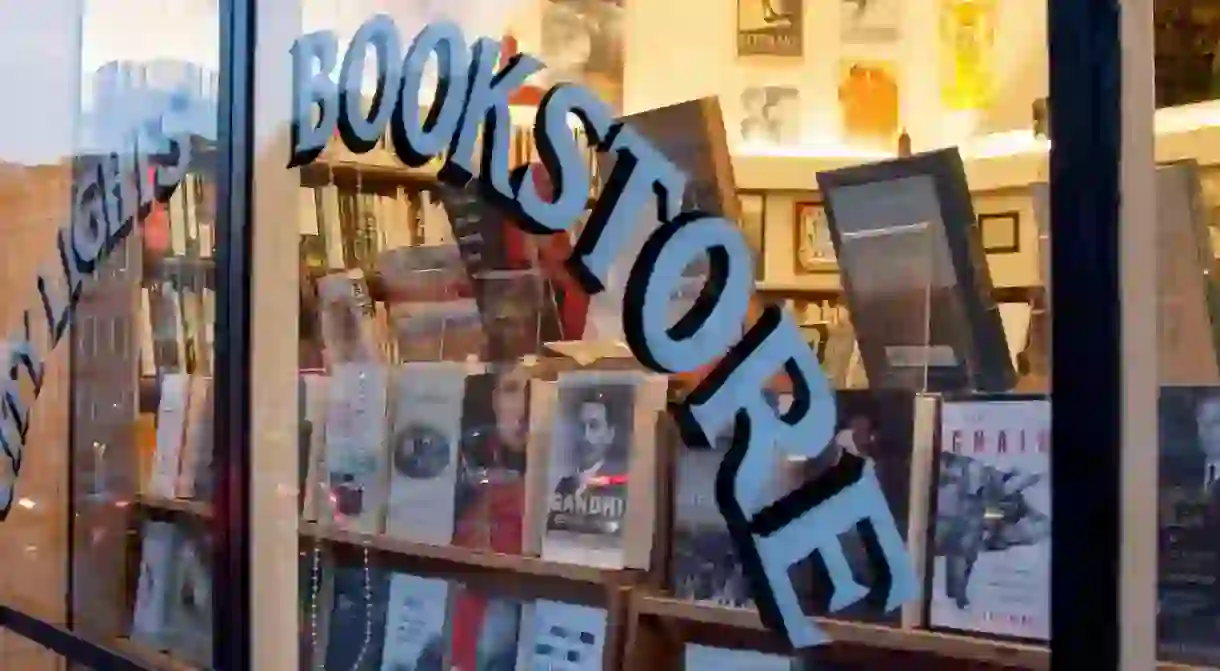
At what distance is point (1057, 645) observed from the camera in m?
1.04

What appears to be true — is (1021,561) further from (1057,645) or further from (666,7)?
(666,7)

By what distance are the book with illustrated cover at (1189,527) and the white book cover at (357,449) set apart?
1.14 m

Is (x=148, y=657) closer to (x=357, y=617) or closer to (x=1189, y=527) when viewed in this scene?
(x=357, y=617)

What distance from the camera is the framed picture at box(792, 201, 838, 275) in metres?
1.46

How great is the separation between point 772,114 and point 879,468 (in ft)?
5.07

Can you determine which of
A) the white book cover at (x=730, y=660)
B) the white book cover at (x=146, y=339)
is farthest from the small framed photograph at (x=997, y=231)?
the white book cover at (x=146, y=339)

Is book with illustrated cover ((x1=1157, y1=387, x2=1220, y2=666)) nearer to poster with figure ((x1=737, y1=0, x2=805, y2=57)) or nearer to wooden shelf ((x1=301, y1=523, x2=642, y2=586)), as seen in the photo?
wooden shelf ((x1=301, y1=523, x2=642, y2=586))

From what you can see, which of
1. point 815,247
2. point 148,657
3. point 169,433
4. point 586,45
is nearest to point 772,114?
point 586,45

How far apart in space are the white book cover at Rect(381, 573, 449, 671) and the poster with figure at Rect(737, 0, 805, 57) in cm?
131

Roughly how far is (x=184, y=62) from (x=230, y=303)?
53 centimetres

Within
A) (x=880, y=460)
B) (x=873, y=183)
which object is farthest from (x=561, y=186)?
(x=880, y=460)

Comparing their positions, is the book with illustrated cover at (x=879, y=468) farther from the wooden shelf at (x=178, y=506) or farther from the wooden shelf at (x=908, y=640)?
the wooden shelf at (x=178, y=506)

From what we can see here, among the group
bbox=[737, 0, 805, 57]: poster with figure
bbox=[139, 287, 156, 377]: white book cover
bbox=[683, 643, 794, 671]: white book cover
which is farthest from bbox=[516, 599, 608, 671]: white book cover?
bbox=[737, 0, 805, 57]: poster with figure

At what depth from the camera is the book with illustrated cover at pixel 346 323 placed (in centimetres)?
195
